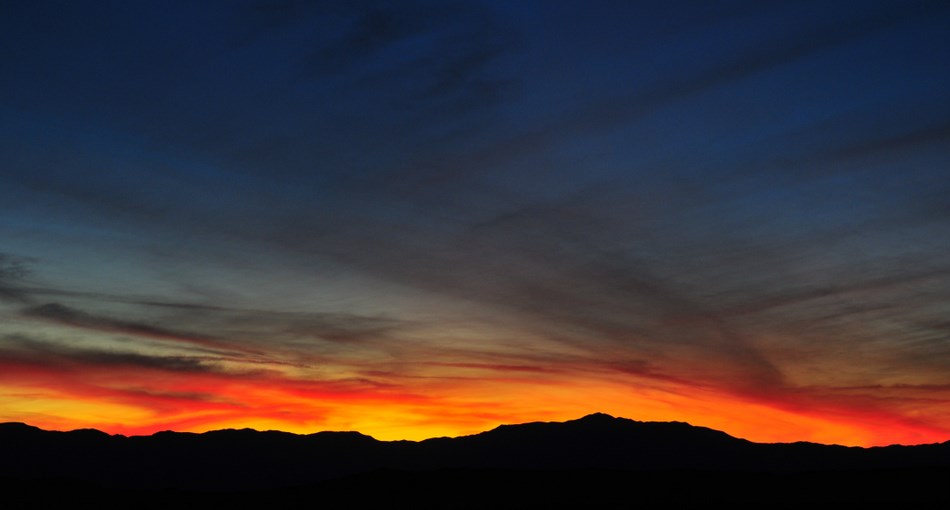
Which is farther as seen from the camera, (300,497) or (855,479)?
(300,497)

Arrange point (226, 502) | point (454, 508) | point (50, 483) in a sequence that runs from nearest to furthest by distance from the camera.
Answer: point (454, 508)
point (226, 502)
point (50, 483)

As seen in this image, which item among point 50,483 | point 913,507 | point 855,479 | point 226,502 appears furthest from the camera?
point 50,483

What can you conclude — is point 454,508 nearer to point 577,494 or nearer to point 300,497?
point 577,494

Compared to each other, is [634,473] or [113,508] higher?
[634,473]

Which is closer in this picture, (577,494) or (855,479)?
(855,479)

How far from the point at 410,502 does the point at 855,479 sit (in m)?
60.6

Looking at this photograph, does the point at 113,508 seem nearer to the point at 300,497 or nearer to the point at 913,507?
the point at 300,497

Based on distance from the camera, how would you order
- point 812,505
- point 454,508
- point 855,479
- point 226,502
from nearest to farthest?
point 812,505, point 855,479, point 454,508, point 226,502

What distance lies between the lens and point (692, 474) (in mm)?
117438

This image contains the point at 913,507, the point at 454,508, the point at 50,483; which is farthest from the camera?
the point at 50,483

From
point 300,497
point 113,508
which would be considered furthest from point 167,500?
point 300,497

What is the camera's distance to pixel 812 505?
8981 cm

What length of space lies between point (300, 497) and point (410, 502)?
2094 cm

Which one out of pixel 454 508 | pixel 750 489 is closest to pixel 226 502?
pixel 454 508
